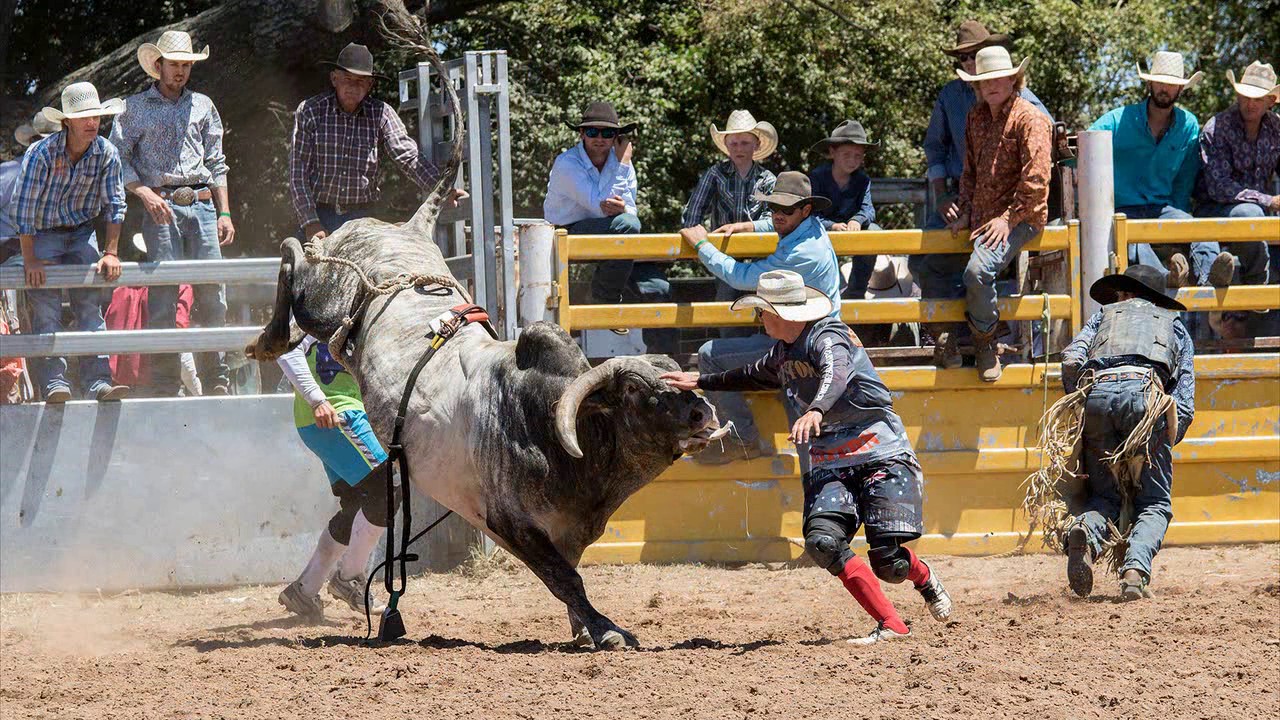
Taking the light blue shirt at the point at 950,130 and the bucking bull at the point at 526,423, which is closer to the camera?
the bucking bull at the point at 526,423

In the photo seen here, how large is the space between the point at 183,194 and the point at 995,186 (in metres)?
4.59

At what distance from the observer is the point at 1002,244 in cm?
776

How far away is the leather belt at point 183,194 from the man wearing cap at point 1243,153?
19.4 feet

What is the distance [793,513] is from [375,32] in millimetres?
6556

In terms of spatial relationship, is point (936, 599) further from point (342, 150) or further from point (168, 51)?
point (168, 51)

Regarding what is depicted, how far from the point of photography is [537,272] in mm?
7797

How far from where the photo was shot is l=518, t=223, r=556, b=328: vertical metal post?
25.5 feet

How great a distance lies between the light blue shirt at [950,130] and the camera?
8.47 metres

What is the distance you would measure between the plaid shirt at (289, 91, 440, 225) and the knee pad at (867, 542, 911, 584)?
12.1 feet

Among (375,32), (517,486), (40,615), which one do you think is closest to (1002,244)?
(517,486)

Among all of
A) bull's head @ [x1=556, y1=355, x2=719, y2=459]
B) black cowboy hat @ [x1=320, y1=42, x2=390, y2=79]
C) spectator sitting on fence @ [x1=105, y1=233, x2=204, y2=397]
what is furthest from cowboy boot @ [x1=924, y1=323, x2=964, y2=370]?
spectator sitting on fence @ [x1=105, y1=233, x2=204, y2=397]

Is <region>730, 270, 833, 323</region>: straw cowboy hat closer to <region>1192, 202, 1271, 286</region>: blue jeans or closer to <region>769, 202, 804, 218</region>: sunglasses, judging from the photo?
<region>769, 202, 804, 218</region>: sunglasses

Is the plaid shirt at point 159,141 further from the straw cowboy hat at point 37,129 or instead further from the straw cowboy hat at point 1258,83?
the straw cowboy hat at point 1258,83

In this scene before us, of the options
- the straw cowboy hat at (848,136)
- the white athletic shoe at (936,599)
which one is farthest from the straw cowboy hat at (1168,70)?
the white athletic shoe at (936,599)
